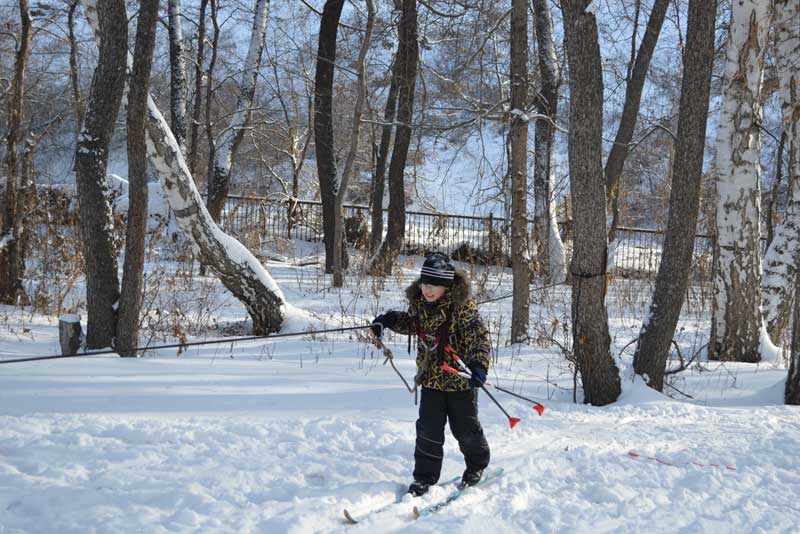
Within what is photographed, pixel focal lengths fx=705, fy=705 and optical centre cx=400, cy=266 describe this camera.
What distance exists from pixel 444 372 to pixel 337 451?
1.00 meters

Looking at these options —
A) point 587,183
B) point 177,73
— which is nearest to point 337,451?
point 587,183

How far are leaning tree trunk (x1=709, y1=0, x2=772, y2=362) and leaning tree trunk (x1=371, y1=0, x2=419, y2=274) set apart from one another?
5262mm

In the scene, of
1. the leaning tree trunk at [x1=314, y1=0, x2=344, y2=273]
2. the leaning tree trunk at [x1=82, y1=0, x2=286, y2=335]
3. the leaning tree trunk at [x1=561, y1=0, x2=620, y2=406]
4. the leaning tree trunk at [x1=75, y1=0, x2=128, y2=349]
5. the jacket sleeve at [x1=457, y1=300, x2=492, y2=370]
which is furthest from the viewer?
the leaning tree trunk at [x1=314, y1=0, x2=344, y2=273]

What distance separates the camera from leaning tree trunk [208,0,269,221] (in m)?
13.5

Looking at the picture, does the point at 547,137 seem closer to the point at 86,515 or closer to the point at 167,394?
the point at 167,394

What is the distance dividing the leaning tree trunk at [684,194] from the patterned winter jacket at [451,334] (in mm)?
2916

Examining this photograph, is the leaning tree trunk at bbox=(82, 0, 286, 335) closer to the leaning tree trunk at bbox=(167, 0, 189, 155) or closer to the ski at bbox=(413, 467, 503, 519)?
the ski at bbox=(413, 467, 503, 519)

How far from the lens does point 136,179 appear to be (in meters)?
6.30

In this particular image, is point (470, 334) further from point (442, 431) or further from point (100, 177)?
point (100, 177)

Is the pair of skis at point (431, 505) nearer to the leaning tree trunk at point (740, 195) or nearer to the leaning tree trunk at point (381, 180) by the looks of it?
the leaning tree trunk at point (740, 195)

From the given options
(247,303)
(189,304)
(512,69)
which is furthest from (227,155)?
(512,69)

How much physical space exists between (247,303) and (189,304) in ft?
6.70

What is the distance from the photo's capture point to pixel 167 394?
5336mm

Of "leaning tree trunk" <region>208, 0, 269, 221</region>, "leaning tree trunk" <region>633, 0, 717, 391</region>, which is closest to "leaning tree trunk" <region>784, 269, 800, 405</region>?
"leaning tree trunk" <region>633, 0, 717, 391</region>
